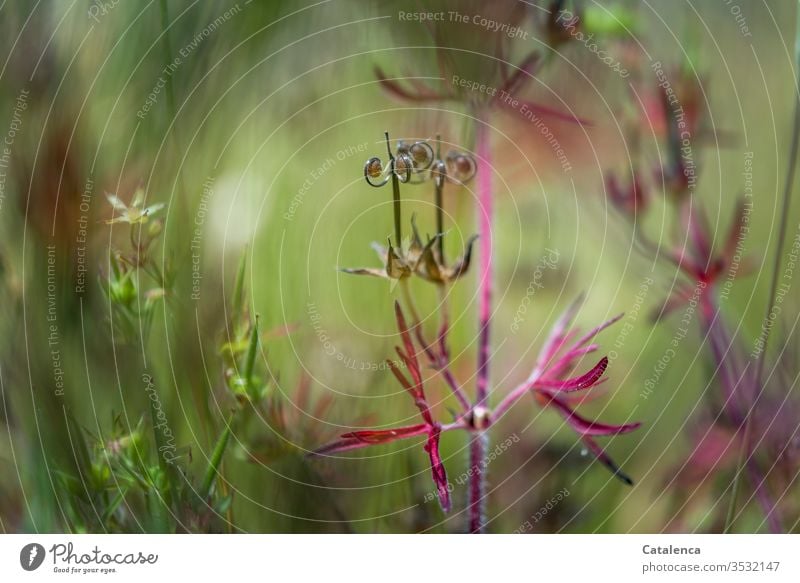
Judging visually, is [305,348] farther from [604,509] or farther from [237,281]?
[604,509]

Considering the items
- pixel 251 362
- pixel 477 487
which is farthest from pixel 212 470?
pixel 477 487

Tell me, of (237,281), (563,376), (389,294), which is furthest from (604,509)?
(237,281)

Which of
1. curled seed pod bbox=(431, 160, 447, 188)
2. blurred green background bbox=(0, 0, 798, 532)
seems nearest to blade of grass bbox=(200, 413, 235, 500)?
blurred green background bbox=(0, 0, 798, 532)

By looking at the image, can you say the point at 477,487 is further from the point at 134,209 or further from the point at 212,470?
the point at 134,209
